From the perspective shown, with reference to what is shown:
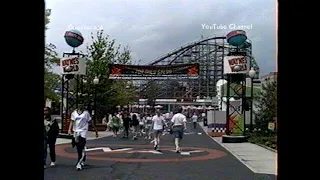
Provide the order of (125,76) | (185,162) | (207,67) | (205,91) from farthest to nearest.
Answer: (205,91)
(207,67)
(125,76)
(185,162)

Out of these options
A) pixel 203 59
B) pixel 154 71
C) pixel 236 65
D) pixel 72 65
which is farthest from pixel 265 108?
pixel 203 59

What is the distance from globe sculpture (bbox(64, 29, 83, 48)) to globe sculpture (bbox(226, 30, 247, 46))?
A: 9358 mm

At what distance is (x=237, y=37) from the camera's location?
75.7 feet

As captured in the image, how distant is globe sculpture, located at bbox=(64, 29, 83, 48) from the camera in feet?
92.4

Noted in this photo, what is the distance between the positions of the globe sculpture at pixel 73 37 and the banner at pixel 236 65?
31.3ft

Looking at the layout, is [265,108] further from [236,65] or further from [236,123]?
[236,65]

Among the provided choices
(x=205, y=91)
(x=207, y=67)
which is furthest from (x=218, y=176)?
(x=205, y=91)

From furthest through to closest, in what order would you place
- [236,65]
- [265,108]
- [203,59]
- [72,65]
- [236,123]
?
[203,59] < [72,65] < [265,108] < [236,123] < [236,65]

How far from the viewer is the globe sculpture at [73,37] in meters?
28.2

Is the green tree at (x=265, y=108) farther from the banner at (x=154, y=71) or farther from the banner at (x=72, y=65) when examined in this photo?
the banner at (x=154, y=71)

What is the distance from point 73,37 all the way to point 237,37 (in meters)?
9.96
